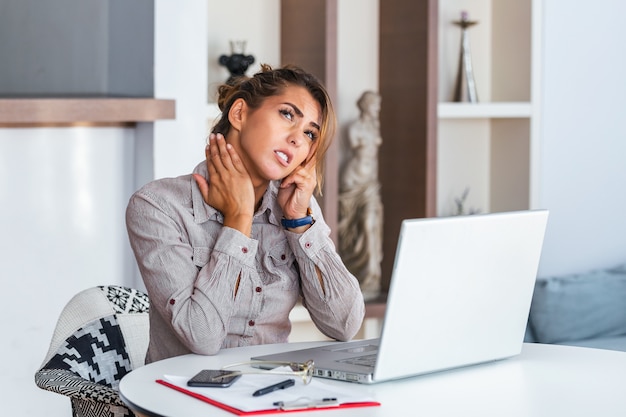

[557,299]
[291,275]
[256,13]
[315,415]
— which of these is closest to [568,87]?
[557,299]

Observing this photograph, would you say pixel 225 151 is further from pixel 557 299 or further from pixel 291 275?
pixel 557 299

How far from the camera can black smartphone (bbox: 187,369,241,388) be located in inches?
60.8

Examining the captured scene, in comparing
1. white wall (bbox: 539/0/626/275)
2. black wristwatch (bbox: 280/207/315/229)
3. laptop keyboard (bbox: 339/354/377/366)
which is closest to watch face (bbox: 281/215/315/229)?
black wristwatch (bbox: 280/207/315/229)

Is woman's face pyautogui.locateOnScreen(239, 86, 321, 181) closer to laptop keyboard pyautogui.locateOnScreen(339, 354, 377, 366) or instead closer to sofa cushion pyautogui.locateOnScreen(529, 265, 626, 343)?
laptop keyboard pyautogui.locateOnScreen(339, 354, 377, 366)

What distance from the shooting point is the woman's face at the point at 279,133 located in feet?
6.65

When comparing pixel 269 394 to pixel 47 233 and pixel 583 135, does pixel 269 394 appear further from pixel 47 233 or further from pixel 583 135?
pixel 583 135

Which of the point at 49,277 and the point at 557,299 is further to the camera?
the point at 557,299

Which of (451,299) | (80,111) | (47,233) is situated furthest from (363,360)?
(47,233)

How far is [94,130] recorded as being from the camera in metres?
3.35

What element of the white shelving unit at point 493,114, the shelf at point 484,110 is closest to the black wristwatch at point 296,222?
the shelf at point 484,110

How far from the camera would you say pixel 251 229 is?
2.09 metres

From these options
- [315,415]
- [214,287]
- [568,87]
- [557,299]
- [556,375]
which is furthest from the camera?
[568,87]

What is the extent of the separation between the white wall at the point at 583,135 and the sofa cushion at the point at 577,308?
12.6 inches

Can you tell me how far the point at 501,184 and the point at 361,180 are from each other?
0.76m
